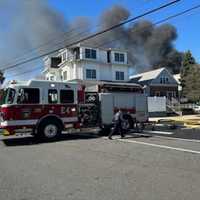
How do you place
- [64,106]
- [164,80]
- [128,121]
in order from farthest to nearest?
[164,80], [128,121], [64,106]

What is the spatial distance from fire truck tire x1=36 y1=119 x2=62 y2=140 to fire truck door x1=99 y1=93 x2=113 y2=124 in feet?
8.59

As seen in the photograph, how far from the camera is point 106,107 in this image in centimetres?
1669

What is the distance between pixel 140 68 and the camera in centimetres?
9719

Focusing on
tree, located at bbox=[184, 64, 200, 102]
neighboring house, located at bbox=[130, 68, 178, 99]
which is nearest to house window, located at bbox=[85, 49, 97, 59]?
neighboring house, located at bbox=[130, 68, 178, 99]

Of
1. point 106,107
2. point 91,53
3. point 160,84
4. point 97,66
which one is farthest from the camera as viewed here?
point 160,84

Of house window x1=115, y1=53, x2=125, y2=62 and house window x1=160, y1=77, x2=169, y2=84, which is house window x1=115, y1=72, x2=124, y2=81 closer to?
house window x1=115, y1=53, x2=125, y2=62

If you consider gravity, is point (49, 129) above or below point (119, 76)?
below

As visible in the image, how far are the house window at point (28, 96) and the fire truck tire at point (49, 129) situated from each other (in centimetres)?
115

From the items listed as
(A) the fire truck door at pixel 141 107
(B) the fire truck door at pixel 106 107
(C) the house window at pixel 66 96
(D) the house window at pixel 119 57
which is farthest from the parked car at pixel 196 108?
(C) the house window at pixel 66 96

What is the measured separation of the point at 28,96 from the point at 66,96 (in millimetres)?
1984

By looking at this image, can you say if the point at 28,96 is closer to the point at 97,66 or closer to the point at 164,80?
the point at 97,66

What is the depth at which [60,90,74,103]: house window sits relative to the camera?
15273mm

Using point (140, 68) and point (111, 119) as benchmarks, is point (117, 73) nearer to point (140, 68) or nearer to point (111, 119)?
point (111, 119)

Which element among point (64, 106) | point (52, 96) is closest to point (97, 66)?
point (64, 106)
